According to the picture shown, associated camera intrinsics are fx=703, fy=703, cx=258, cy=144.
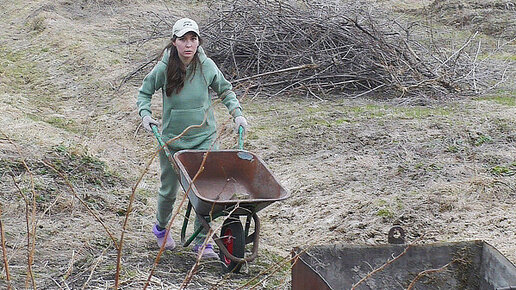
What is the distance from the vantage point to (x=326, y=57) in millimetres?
9203

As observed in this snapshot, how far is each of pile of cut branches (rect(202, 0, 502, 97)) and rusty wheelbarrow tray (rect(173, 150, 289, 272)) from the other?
173 inches

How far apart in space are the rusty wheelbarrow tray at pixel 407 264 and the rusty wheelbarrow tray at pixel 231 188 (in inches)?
25.9

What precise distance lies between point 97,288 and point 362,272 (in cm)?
146

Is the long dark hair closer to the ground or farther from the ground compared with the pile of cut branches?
farther from the ground

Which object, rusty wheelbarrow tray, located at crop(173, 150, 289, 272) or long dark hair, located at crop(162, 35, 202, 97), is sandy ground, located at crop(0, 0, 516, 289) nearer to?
rusty wheelbarrow tray, located at crop(173, 150, 289, 272)

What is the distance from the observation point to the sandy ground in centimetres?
462

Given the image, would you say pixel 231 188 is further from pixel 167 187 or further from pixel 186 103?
pixel 186 103

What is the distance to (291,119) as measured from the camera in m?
8.02

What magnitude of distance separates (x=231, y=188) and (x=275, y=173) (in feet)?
6.36

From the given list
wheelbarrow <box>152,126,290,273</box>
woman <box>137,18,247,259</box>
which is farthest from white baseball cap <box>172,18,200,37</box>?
wheelbarrow <box>152,126,290,273</box>

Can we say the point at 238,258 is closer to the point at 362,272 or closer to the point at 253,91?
the point at 362,272

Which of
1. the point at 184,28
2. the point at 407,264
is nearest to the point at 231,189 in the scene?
the point at 184,28

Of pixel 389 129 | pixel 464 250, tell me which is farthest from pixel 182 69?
pixel 389 129

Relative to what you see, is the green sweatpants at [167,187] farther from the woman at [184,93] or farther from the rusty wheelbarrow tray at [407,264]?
the rusty wheelbarrow tray at [407,264]
